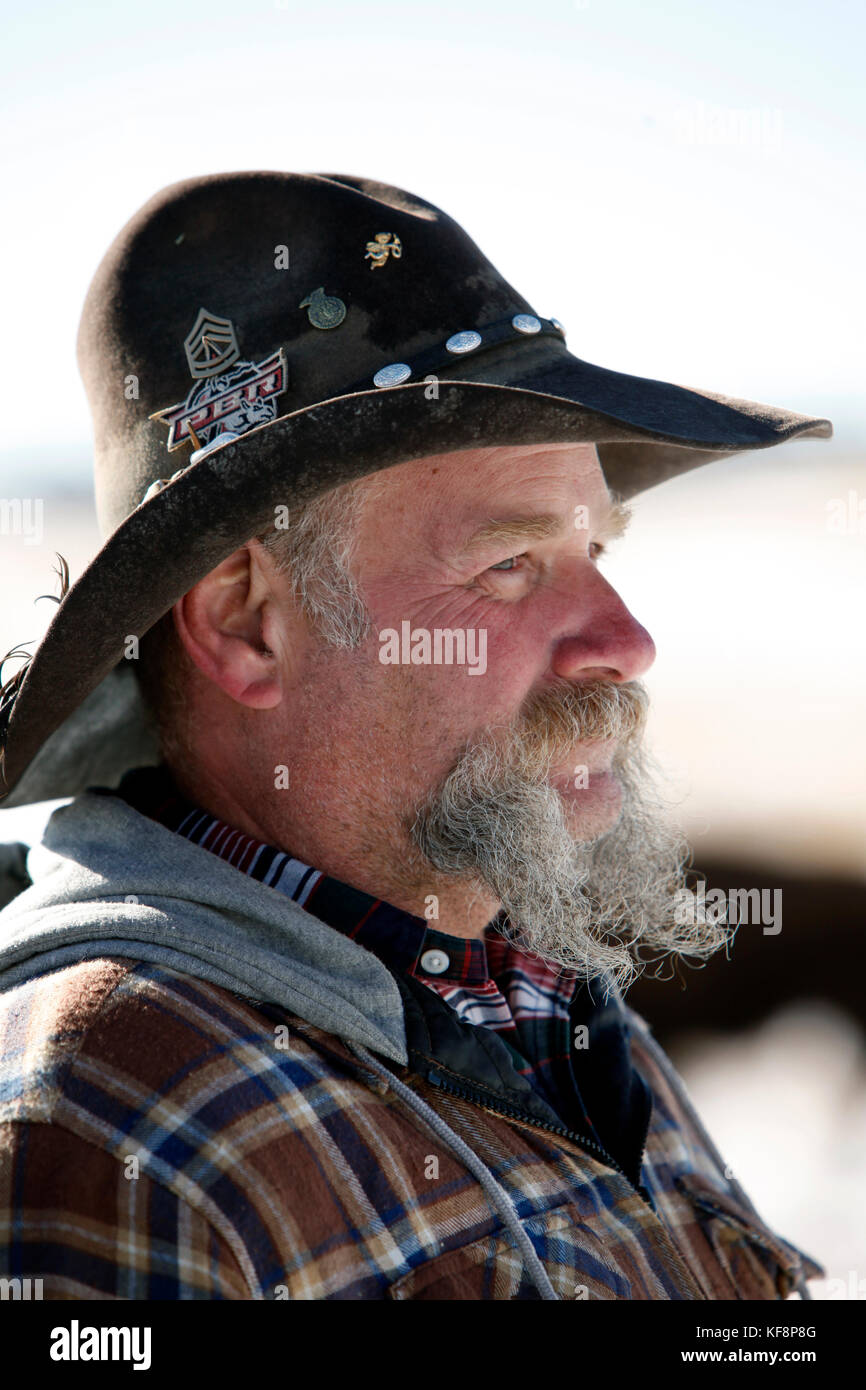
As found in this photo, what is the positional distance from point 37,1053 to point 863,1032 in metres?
5.86

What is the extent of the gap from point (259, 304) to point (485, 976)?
126cm

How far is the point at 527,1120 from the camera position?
181cm

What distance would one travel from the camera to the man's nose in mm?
2016

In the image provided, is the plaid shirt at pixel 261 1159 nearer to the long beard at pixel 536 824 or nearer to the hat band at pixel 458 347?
the long beard at pixel 536 824

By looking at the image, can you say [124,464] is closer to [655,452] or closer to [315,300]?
[315,300]

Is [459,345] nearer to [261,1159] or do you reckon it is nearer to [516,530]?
[516,530]

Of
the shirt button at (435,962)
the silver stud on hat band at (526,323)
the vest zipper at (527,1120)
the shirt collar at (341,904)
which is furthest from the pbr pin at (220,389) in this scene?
the vest zipper at (527,1120)

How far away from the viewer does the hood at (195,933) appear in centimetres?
165

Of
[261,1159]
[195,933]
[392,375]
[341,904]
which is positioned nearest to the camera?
[261,1159]

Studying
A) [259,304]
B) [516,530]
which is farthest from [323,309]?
[516,530]

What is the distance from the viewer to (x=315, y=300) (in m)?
1.88

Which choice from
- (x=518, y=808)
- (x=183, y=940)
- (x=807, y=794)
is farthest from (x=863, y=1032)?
(x=183, y=940)

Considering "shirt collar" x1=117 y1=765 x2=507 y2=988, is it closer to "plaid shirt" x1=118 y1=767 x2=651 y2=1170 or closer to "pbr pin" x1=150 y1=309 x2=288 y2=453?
"plaid shirt" x1=118 y1=767 x2=651 y2=1170

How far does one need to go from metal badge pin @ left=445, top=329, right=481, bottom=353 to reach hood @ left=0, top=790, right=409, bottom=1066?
2.99 ft
